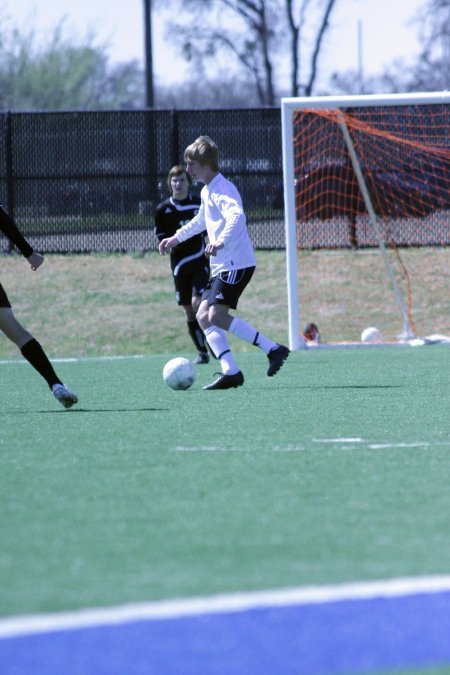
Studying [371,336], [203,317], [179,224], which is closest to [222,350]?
[203,317]

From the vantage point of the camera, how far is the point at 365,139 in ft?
57.3

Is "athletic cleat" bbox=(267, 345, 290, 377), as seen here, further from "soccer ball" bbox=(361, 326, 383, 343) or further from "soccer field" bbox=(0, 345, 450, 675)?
"soccer ball" bbox=(361, 326, 383, 343)

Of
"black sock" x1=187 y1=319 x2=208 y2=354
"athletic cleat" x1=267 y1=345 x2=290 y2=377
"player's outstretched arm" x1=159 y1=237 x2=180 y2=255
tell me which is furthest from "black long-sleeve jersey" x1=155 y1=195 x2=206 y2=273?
"athletic cleat" x1=267 y1=345 x2=290 y2=377

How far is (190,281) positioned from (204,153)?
367 cm

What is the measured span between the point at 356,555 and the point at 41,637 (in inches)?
48.4

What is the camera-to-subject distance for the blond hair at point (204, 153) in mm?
9867

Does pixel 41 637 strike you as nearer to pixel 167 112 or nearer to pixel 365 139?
pixel 365 139

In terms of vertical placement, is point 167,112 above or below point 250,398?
above

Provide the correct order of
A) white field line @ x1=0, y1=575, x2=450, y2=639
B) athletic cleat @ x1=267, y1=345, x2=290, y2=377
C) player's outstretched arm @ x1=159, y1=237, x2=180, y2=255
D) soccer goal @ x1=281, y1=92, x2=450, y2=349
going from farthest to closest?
soccer goal @ x1=281, y1=92, x2=450, y2=349, player's outstretched arm @ x1=159, y1=237, x2=180, y2=255, athletic cleat @ x1=267, y1=345, x2=290, y2=377, white field line @ x1=0, y1=575, x2=450, y2=639

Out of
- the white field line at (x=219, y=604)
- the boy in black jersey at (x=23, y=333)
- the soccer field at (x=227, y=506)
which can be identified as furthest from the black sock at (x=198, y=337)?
the white field line at (x=219, y=604)

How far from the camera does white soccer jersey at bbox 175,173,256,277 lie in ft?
32.3

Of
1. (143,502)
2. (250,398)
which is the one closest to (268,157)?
(250,398)

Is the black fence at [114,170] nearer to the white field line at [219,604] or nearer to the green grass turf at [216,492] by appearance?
the green grass turf at [216,492]

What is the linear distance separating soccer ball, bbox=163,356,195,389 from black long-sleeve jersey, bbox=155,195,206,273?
2.99 metres
